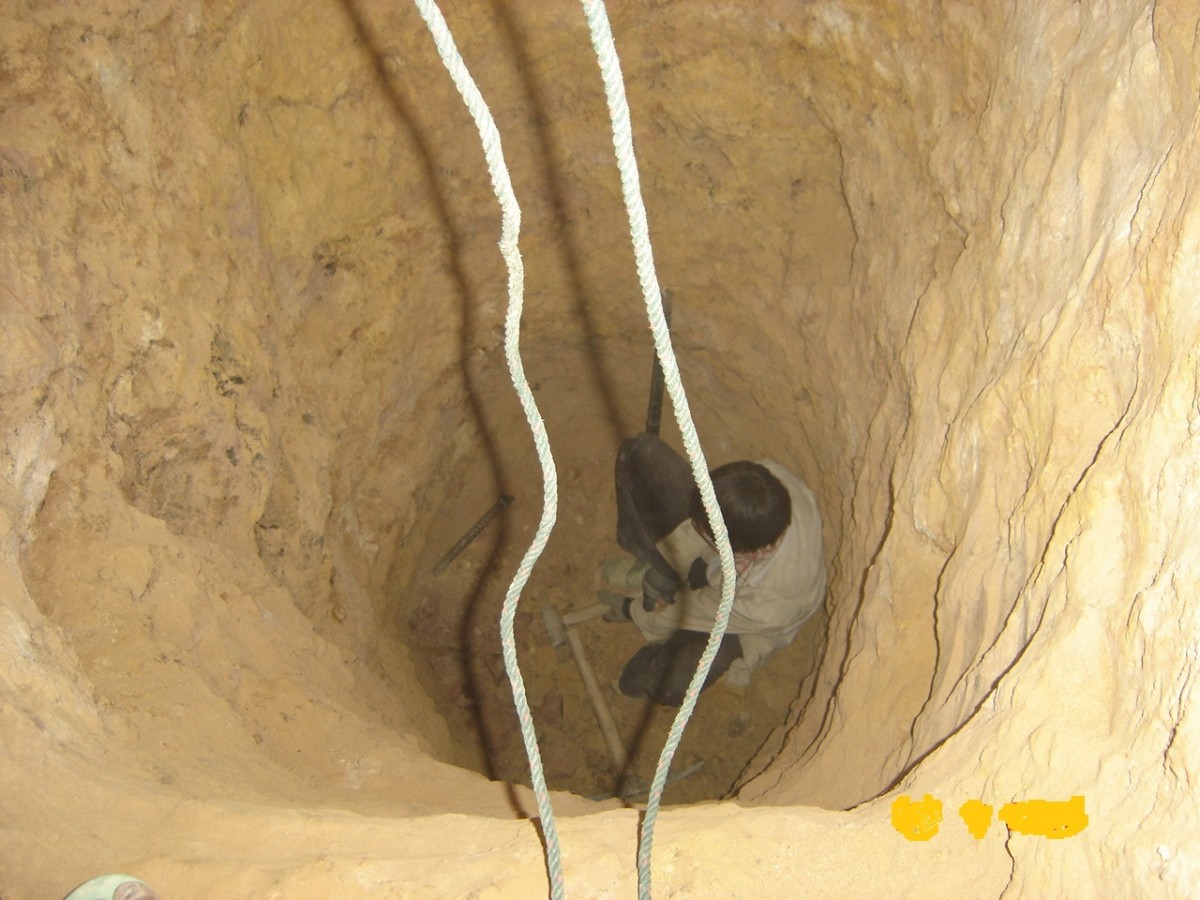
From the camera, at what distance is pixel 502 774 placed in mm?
3838

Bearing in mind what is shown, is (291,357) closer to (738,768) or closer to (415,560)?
(415,560)

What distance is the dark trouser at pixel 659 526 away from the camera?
3.58 meters

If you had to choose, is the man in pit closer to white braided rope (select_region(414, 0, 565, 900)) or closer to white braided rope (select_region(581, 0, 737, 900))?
white braided rope (select_region(581, 0, 737, 900))

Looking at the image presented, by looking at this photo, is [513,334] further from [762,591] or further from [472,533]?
[472,533]

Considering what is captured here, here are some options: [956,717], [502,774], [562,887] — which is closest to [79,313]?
[562,887]

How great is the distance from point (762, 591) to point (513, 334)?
7.73ft

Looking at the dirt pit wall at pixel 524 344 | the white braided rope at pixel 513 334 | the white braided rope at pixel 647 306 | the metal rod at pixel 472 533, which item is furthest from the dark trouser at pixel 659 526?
the white braided rope at pixel 513 334

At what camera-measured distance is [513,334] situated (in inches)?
48.3

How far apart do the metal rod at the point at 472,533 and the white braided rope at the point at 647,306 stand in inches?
111

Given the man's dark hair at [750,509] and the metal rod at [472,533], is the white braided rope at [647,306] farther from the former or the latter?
the metal rod at [472,533]

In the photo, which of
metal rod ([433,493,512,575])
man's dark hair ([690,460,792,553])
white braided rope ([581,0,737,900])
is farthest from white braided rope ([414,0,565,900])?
metal rod ([433,493,512,575])

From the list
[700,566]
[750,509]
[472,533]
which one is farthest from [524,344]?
[750,509]

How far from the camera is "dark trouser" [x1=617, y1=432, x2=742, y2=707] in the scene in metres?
3.58

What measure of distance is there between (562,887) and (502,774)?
2646 millimetres
